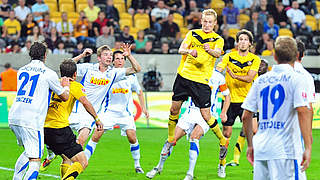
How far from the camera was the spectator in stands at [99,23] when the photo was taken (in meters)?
21.2

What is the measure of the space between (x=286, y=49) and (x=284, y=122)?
64cm

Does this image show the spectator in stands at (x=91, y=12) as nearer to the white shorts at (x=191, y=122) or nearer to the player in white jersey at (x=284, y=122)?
the white shorts at (x=191, y=122)

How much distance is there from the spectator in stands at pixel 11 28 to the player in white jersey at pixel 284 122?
15808 millimetres

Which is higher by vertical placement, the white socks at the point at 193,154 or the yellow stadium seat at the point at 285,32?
the yellow stadium seat at the point at 285,32

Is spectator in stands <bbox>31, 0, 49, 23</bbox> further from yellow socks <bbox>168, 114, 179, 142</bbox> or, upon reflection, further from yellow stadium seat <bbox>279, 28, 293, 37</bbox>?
yellow socks <bbox>168, 114, 179, 142</bbox>

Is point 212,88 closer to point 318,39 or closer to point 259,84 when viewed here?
point 259,84

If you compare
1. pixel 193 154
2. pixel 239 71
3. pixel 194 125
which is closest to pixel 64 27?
pixel 239 71

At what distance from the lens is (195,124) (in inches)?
407

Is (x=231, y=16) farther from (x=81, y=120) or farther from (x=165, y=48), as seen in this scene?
(x=81, y=120)

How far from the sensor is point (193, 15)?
23.2m

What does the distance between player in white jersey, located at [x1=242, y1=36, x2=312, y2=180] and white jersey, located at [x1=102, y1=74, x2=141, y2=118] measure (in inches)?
211

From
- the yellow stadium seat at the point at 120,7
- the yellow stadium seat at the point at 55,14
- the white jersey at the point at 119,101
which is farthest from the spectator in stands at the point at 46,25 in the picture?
the white jersey at the point at 119,101

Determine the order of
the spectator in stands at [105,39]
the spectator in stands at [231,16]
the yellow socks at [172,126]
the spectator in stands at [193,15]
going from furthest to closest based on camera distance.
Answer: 1. the spectator in stands at [231,16]
2. the spectator in stands at [193,15]
3. the spectator in stands at [105,39]
4. the yellow socks at [172,126]

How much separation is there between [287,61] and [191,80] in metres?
4.37
